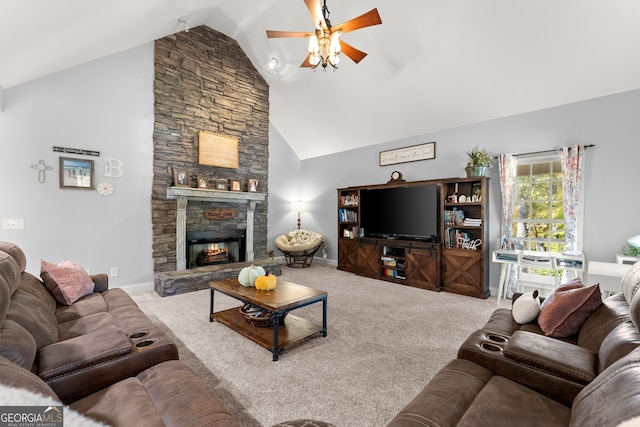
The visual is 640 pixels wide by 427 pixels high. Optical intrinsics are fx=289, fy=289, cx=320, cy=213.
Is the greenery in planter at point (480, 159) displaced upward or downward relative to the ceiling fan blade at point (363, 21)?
downward

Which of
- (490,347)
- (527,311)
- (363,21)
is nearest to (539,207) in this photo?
(527,311)

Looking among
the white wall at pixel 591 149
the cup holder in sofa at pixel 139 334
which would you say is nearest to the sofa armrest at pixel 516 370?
the cup holder in sofa at pixel 139 334

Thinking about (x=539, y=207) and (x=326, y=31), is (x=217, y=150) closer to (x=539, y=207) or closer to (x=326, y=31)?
(x=326, y=31)

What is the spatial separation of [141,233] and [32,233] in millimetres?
1245

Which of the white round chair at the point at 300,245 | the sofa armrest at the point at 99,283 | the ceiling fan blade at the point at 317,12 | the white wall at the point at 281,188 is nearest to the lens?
the ceiling fan blade at the point at 317,12

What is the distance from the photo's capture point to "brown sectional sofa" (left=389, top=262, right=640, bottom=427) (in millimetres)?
930

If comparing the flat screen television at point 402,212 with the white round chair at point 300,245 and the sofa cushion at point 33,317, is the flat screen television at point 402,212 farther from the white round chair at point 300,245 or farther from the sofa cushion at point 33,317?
the sofa cushion at point 33,317

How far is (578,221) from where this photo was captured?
146 inches

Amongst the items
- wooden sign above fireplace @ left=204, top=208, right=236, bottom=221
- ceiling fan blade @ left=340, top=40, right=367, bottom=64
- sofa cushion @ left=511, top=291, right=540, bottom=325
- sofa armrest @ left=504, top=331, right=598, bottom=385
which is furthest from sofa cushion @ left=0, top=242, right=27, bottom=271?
sofa cushion @ left=511, top=291, right=540, bottom=325

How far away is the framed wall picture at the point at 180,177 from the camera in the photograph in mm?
4914

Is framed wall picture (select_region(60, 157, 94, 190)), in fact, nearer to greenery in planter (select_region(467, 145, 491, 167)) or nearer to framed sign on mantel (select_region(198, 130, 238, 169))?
framed sign on mantel (select_region(198, 130, 238, 169))

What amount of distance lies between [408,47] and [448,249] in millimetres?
3050

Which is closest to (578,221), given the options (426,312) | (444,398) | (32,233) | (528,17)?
(426,312)

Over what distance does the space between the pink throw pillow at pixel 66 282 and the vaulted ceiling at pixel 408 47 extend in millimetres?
2068
